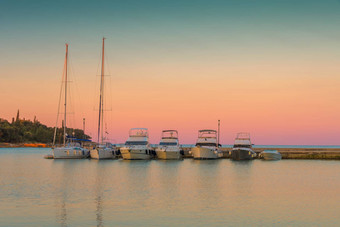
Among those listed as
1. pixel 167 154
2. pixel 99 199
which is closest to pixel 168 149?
pixel 167 154

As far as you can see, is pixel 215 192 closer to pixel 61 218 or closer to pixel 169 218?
pixel 169 218

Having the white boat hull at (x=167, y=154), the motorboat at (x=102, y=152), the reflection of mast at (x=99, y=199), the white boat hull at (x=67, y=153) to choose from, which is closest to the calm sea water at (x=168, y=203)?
the reflection of mast at (x=99, y=199)

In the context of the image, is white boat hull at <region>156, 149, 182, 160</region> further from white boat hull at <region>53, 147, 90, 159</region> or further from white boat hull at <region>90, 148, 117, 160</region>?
white boat hull at <region>53, 147, 90, 159</region>

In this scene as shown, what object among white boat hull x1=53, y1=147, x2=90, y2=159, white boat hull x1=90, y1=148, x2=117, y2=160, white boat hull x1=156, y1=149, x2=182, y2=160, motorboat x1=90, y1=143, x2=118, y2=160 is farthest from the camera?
white boat hull x1=53, y1=147, x2=90, y2=159

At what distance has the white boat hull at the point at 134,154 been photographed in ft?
277

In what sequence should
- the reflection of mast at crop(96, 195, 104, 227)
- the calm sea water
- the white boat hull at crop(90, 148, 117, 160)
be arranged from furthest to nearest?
the white boat hull at crop(90, 148, 117, 160) < the calm sea water < the reflection of mast at crop(96, 195, 104, 227)

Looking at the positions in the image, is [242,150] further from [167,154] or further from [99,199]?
[99,199]

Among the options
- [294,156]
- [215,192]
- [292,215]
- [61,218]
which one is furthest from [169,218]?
[294,156]

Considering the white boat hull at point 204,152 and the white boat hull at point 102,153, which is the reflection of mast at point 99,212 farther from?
the white boat hull at point 102,153

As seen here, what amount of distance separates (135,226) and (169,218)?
326 centimetres

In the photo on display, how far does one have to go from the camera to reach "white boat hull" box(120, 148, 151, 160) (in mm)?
84438

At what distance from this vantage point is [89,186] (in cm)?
4403

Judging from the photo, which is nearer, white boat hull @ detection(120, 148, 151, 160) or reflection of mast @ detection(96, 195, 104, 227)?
reflection of mast @ detection(96, 195, 104, 227)

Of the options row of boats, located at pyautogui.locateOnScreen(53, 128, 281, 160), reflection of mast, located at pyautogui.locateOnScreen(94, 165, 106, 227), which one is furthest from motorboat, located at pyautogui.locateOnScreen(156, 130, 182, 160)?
reflection of mast, located at pyautogui.locateOnScreen(94, 165, 106, 227)
